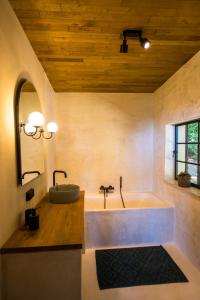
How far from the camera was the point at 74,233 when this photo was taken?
4.78ft

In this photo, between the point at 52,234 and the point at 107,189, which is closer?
the point at 52,234

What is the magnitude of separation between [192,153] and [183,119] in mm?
529

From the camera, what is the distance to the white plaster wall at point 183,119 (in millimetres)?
2361

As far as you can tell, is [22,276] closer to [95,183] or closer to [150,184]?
[95,183]

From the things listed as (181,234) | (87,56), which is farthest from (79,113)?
(181,234)

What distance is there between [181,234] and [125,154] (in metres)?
1.62

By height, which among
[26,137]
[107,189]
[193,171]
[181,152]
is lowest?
[107,189]

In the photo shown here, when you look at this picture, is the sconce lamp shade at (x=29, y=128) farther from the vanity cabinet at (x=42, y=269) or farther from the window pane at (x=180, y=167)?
the window pane at (x=180, y=167)

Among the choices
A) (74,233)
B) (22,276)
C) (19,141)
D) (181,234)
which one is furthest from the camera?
(181,234)

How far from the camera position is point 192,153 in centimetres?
283

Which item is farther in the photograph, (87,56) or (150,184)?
(150,184)

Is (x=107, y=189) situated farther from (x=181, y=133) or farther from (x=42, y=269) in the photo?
(x=42, y=269)

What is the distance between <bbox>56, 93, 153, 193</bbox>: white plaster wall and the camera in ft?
12.1

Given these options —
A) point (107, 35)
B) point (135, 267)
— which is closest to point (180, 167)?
point (135, 267)
